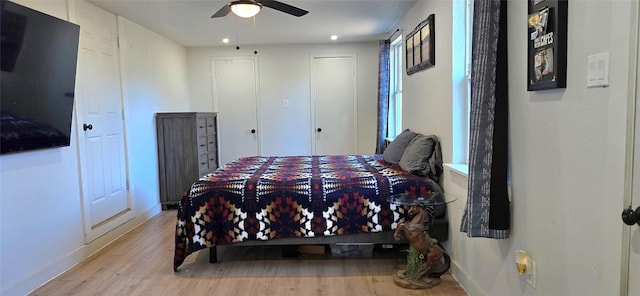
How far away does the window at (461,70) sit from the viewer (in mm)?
2846

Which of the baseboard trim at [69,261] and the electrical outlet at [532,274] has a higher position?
the electrical outlet at [532,274]

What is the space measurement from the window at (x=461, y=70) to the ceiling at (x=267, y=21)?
1.13m

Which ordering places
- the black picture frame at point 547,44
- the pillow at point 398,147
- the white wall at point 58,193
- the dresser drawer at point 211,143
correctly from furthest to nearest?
1. the dresser drawer at point 211,143
2. the pillow at point 398,147
3. the white wall at point 58,193
4. the black picture frame at point 547,44

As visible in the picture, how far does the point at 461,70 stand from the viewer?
113 inches

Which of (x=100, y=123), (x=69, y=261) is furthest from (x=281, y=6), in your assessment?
(x=69, y=261)

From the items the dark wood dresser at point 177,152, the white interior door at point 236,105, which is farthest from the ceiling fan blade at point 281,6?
the white interior door at point 236,105

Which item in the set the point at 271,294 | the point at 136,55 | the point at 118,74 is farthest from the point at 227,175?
the point at 136,55

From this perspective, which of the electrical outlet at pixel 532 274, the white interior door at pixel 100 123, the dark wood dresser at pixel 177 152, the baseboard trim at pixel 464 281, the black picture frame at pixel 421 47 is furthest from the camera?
the dark wood dresser at pixel 177 152

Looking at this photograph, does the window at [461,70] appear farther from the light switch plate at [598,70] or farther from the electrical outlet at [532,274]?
→ the light switch plate at [598,70]

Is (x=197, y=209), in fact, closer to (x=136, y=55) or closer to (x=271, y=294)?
(x=271, y=294)

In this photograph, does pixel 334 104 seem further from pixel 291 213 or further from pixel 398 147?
pixel 291 213

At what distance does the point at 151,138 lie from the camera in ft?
16.4

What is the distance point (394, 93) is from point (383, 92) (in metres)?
0.16

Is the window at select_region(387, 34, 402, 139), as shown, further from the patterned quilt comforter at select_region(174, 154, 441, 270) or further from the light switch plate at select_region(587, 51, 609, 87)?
the light switch plate at select_region(587, 51, 609, 87)
